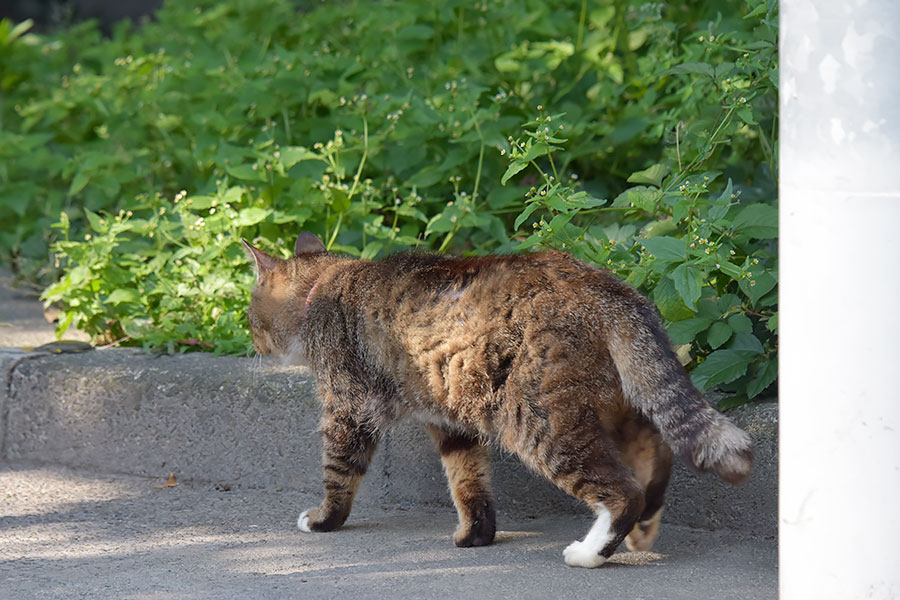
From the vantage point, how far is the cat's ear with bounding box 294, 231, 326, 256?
4.27m

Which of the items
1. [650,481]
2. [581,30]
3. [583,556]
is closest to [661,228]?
[650,481]

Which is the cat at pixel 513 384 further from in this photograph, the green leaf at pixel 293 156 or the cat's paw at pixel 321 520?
the green leaf at pixel 293 156

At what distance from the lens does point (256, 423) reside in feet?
13.9

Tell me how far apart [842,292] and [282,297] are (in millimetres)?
2322

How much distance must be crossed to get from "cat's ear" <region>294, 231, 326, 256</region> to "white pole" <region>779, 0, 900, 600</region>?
221 centimetres

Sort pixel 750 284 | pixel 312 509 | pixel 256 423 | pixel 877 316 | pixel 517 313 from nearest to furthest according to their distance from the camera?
1. pixel 877 316
2. pixel 517 313
3. pixel 750 284
4. pixel 312 509
5. pixel 256 423

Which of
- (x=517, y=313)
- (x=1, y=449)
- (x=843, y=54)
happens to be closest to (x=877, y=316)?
(x=843, y=54)

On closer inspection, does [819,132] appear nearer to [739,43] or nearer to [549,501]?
[549,501]

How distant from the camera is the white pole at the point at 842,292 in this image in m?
2.31

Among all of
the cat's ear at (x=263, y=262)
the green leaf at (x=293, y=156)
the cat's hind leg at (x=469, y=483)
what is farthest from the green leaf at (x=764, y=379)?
the green leaf at (x=293, y=156)

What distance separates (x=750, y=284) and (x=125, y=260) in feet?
9.69

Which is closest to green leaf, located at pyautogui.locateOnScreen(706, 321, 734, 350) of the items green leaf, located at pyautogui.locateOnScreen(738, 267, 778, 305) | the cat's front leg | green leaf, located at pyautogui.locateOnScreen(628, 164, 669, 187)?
green leaf, located at pyautogui.locateOnScreen(738, 267, 778, 305)

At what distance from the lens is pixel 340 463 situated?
3.71 meters

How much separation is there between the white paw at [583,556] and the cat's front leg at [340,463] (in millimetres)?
799
